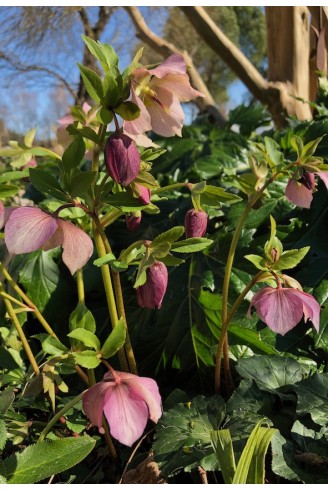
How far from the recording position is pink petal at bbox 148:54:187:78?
0.52 m

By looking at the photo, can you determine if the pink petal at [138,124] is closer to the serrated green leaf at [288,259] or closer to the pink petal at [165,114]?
the pink petal at [165,114]

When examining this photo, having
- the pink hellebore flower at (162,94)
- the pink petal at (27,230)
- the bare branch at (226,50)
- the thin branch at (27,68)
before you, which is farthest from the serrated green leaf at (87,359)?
the thin branch at (27,68)

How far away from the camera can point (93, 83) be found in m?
0.49

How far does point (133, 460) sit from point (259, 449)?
9.2 inches

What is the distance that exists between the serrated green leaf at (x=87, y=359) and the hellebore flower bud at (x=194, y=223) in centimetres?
17

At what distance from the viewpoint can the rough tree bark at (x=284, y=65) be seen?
7.37 feet

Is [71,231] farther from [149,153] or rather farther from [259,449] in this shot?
[259,449]

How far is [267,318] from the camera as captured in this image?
545 millimetres

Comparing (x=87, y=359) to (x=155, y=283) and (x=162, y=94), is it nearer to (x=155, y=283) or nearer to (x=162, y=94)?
(x=155, y=283)

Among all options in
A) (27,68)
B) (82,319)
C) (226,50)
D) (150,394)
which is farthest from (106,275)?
(27,68)

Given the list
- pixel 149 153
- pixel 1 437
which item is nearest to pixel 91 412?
pixel 1 437

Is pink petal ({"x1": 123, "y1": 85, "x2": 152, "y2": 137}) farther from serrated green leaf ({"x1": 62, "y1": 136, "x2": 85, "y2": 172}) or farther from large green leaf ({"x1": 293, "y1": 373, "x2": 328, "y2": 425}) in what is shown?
large green leaf ({"x1": 293, "y1": 373, "x2": 328, "y2": 425})

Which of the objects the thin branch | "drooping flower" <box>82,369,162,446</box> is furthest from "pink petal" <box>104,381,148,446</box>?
the thin branch

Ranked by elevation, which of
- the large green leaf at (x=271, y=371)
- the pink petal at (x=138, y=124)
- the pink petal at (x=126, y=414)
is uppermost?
the pink petal at (x=138, y=124)
